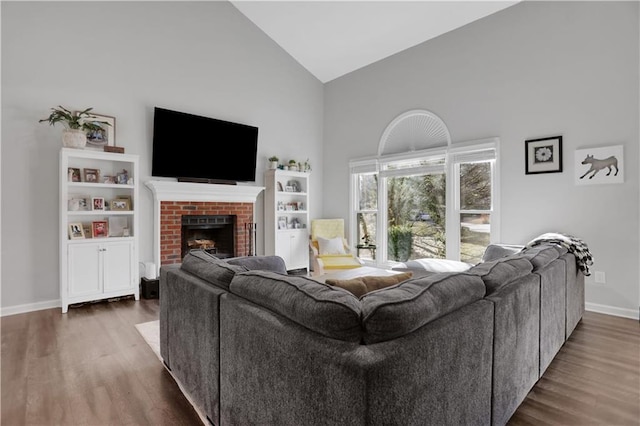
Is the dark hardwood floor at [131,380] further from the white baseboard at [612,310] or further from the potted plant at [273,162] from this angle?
the potted plant at [273,162]

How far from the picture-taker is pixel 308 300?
1.17m

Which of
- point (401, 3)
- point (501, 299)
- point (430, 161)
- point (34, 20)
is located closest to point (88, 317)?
point (34, 20)

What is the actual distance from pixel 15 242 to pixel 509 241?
226 inches

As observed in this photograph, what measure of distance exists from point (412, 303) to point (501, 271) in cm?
88

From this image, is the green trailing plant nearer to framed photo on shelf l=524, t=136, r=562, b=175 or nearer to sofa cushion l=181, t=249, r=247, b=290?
sofa cushion l=181, t=249, r=247, b=290

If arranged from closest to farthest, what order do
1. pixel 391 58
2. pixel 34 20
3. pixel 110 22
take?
pixel 34 20 < pixel 110 22 < pixel 391 58

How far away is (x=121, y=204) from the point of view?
4.19m

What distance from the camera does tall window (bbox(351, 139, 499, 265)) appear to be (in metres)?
4.57

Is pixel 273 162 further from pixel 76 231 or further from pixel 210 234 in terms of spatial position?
pixel 76 231

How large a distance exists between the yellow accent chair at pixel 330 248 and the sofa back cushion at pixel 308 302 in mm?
3236

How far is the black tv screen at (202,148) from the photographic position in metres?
4.62

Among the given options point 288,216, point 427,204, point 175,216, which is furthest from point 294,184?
point 427,204

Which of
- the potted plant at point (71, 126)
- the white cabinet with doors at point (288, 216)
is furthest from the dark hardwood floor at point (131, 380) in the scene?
the white cabinet with doors at point (288, 216)

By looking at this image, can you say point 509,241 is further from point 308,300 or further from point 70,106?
point 70,106
